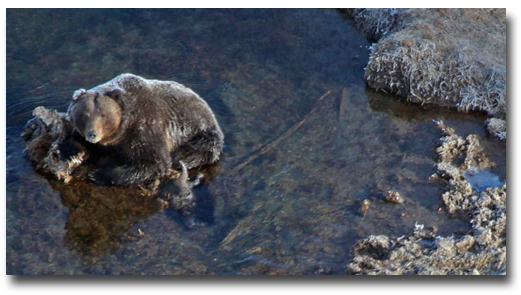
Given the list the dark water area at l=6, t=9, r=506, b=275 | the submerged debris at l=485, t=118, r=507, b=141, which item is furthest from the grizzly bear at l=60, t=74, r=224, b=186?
the submerged debris at l=485, t=118, r=507, b=141

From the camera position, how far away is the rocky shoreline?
35.6 ft

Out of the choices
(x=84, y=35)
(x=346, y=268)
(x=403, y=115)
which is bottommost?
(x=346, y=268)

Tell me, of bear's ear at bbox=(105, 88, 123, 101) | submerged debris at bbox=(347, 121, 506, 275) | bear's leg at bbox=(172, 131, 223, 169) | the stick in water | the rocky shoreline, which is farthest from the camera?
the rocky shoreline

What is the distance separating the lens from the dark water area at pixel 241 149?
26.7ft

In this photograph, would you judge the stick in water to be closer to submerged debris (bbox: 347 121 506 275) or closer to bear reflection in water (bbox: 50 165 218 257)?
bear reflection in water (bbox: 50 165 218 257)

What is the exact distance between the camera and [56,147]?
361 inches

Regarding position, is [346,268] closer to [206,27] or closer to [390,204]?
[390,204]

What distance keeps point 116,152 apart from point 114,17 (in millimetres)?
4629

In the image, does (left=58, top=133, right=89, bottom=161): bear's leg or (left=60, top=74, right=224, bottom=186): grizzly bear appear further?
(left=58, top=133, right=89, bottom=161): bear's leg

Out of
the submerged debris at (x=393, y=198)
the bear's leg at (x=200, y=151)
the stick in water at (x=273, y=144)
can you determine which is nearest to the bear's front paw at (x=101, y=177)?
the bear's leg at (x=200, y=151)

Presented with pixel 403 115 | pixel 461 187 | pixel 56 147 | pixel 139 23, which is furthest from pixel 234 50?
pixel 461 187

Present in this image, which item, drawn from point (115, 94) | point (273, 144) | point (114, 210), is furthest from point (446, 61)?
point (114, 210)

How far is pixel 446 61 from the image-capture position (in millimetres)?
11250

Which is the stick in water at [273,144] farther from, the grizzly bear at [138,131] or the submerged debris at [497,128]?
the submerged debris at [497,128]
